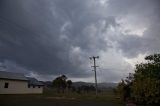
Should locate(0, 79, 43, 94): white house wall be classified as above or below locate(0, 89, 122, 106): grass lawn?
above

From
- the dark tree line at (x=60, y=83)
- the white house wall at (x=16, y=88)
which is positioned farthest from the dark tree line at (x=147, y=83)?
the dark tree line at (x=60, y=83)

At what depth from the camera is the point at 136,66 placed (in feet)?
93.5

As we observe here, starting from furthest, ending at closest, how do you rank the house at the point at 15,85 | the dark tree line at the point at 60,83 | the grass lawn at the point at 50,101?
the dark tree line at the point at 60,83
the house at the point at 15,85
the grass lawn at the point at 50,101

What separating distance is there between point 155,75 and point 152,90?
7.38 ft

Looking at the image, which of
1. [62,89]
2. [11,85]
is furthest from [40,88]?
[62,89]

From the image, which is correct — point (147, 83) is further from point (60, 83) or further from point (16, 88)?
point (60, 83)

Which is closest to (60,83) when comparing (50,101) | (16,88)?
(16,88)

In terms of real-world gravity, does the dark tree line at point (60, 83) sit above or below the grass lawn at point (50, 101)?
above

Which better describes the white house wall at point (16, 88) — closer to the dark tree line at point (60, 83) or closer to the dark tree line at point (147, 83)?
the dark tree line at point (60, 83)

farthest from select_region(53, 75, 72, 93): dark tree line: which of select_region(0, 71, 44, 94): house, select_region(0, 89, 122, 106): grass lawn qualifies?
select_region(0, 89, 122, 106): grass lawn

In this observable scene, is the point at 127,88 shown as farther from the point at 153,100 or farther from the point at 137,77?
the point at 153,100

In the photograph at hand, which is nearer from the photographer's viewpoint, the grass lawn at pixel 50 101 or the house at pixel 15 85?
the grass lawn at pixel 50 101

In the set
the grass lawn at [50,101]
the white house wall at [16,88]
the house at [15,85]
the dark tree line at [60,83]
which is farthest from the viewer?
the dark tree line at [60,83]

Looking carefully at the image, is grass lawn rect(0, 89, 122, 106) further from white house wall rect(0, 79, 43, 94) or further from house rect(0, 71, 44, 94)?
house rect(0, 71, 44, 94)
